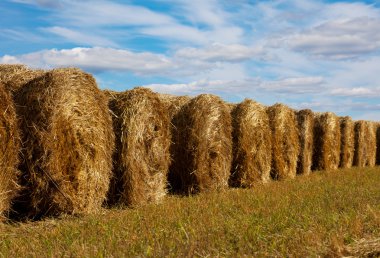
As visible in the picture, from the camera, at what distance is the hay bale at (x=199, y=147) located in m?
11.2

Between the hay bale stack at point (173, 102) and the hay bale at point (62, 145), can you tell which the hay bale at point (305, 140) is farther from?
the hay bale at point (62, 145)

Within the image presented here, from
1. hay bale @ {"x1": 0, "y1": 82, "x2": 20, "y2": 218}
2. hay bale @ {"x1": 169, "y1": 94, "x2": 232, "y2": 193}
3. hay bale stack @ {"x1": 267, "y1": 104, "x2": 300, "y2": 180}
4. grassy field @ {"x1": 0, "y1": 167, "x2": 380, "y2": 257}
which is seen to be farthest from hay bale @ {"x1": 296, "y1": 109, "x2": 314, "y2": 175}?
hay bale @ {"x1": 0, "y1": 82, "x2": 20, "y2": 218}

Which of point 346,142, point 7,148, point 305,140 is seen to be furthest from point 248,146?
point 346,142

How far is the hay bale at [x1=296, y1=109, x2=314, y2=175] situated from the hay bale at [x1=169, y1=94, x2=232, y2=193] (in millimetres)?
6409

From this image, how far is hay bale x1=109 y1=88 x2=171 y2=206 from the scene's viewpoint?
9.32m

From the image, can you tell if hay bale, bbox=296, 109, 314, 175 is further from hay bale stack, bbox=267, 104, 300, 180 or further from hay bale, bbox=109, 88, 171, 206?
hay bale, bbox=109, 88, 171, 206

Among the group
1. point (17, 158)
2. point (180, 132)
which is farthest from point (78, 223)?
point (180, 132)

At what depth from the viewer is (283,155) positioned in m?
15.9

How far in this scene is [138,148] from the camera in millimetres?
9609

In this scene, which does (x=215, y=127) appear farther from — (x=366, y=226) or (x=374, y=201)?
(x=366, y=226)

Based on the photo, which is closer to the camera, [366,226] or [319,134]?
[366,226]

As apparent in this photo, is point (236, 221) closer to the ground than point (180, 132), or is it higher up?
closer to the ground

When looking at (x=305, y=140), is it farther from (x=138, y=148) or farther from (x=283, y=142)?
(x=138, y=148)

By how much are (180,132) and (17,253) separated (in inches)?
234
